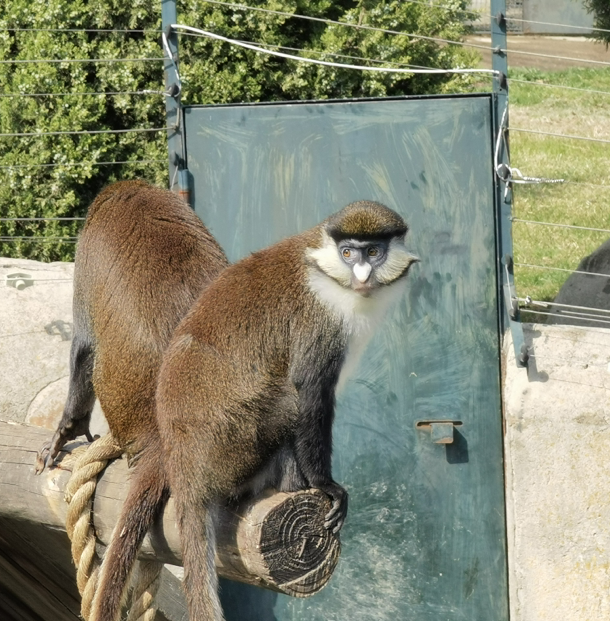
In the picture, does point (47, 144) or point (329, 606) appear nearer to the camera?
point (329, 606)

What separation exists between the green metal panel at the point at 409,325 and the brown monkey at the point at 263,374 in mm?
1942

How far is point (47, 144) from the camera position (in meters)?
6.57

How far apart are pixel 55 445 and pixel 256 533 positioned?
123 cm

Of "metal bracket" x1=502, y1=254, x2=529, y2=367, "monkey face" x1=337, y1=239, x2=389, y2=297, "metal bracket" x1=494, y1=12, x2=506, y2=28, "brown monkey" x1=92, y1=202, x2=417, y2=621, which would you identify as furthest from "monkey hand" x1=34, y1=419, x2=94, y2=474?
"metal bracket" x1=494, y1=12, x2=506, y2=28

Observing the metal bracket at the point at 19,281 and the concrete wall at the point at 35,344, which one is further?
the metal bracket at the point at 19,281

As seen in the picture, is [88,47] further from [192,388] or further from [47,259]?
[192,388]

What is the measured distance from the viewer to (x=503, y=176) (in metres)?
5.19

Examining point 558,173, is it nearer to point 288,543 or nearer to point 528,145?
point 528,145

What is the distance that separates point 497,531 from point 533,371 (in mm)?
989

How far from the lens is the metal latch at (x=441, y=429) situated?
5.50m

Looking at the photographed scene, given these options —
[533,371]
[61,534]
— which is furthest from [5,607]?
[533,371]

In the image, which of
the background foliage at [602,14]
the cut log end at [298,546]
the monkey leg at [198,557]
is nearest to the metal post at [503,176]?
the cut log end at [298,546]

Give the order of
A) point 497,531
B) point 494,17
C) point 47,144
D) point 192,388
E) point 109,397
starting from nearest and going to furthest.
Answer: point 192,388 < point 109,397 < point 494,17 < point 497,531 < point 47,144

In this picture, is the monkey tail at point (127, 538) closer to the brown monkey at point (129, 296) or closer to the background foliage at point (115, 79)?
the brown monkey at point (129, 296)
